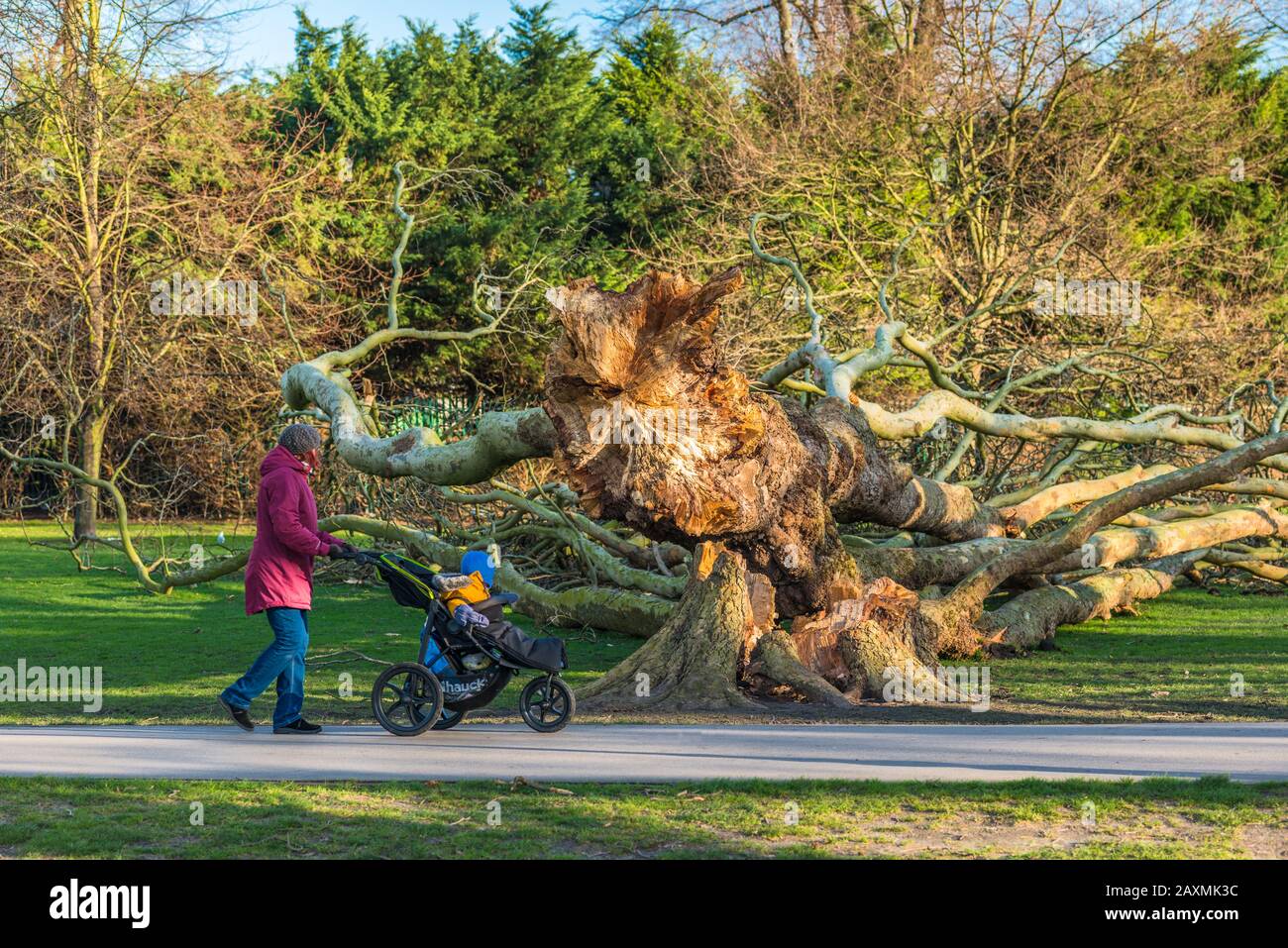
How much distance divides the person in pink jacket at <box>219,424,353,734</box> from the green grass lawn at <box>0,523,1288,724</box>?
84 centimetres

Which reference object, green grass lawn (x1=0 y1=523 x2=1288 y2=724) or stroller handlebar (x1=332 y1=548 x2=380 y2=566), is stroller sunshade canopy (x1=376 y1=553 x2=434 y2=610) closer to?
stroller handlebar (x1=332 y1=548 x2=380 y2=566)

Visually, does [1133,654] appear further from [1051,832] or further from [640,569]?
[1051,832]

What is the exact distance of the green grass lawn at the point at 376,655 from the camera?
10258 millimetres

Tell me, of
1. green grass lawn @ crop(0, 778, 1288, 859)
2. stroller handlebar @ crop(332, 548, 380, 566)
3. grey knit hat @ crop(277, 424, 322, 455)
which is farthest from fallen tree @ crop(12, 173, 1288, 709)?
green grass lawn @ crop(0, 778, 1288, 859)

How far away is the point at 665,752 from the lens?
8.22 metres

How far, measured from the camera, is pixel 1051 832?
6273 mm

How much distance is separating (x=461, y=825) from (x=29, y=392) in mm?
21525

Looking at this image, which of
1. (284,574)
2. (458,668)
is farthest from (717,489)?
(284,574)

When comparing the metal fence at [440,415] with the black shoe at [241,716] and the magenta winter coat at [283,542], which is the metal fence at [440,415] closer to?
the magenta winter coat at [283,542]

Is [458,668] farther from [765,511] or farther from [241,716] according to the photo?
[765,511]

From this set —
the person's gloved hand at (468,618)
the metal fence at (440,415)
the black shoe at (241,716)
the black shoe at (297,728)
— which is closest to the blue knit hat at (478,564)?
the person's gloved hand at (468,618)

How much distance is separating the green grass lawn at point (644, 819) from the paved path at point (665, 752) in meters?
0.33

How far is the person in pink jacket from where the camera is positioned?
8828 mm

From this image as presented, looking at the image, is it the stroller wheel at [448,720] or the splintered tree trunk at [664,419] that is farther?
the stroller wheel at [448,720]
